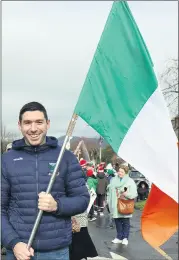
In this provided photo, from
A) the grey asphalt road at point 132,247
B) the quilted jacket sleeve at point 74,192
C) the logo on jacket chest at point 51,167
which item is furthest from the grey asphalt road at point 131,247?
the logo on jacket chest at point 51,167

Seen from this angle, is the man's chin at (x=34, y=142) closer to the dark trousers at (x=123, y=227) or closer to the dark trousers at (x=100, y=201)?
the dark trousers at (x=123, y=227)

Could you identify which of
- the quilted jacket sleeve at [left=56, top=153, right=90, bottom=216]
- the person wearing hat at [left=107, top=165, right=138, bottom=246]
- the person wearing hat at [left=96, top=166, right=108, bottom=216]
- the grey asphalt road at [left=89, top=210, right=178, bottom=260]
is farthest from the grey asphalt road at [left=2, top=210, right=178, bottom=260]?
the quilted jacket sleeve at [left=56, top=153, right=90, bottom=216]

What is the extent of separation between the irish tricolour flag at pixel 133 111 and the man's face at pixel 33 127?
307mm

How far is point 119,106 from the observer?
355 cm

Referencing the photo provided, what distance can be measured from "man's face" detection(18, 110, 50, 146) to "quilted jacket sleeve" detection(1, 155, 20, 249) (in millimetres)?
258

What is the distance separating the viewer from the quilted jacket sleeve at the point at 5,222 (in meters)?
3.32

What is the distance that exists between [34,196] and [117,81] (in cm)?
99

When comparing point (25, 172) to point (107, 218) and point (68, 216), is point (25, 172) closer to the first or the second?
point (68, 216)

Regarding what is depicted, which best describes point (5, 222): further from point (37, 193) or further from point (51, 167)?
point (51, 167)

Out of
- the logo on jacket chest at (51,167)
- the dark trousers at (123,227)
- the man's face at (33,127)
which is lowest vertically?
the dark trousers at (123,227)

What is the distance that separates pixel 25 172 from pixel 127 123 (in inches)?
31.1

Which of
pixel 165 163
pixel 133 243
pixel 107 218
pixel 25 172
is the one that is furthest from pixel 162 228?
pixel 107 218

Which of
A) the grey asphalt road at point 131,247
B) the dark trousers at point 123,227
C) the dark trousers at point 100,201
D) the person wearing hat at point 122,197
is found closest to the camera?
the grey asphalt road at point 131,247

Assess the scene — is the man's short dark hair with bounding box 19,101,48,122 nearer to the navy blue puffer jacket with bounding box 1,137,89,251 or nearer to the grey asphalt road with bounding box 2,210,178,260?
→ the navy blue puffer jacket with bounding box 1,137,89,251
